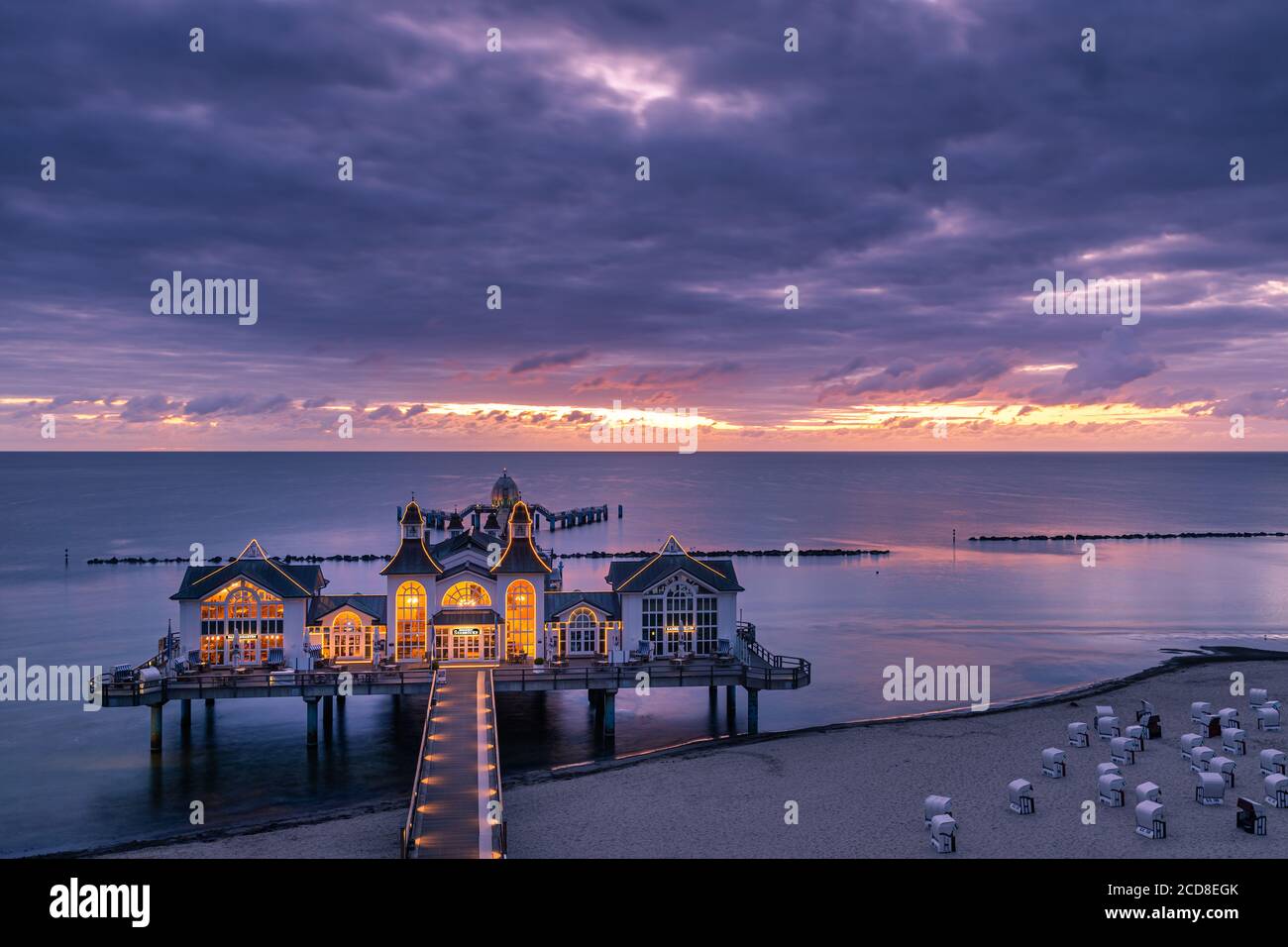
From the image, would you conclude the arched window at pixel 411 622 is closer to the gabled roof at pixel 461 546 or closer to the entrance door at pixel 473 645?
the entrance door at pixel 473 645

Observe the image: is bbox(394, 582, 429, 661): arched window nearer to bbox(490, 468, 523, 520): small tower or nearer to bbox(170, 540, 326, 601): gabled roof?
bbox(170, 540, 326, 601): gabled roof

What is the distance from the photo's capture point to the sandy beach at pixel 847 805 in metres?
30.8

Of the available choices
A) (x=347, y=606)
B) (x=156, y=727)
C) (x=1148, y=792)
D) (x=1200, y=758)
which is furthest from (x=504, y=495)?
(x=1148, y=792)

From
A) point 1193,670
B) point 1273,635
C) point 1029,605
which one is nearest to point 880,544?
point 1029,605

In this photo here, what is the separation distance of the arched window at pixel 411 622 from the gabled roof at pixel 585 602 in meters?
6.42

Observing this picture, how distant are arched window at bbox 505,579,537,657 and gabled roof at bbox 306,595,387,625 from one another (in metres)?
6.40

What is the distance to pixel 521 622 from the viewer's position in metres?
50.5

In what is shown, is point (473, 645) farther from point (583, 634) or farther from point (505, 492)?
point (505, 492)

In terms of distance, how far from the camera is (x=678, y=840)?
3184cm

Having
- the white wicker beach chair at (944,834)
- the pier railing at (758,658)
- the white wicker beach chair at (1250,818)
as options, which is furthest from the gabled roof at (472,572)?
the white wicker beach chair at (1250,818)

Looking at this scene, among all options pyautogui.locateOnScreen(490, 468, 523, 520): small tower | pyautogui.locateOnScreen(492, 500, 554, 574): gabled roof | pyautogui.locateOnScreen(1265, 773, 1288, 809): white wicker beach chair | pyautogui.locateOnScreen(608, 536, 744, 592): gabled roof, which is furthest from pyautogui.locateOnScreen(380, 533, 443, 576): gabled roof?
pyautogui.locateOnScreen(1265, 773, 1288, 809): white wicker beach chair

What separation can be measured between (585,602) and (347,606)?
12141 millimetres

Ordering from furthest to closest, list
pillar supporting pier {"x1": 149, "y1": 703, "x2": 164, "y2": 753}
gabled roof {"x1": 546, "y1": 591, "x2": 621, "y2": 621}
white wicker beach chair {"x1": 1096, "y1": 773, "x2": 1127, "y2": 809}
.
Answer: gabled roof {"x1": 546, "y1": 591, "x2": 621, "y2": 621}, pillar supporting pier {"x1": 149, "y1": 703, "x2": 164, "y2": 753}, white wicker beach chair {"x1": 1096, "y1": 773, "x2": 1127, "y2": 809}

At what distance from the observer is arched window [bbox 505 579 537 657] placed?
5034cm
